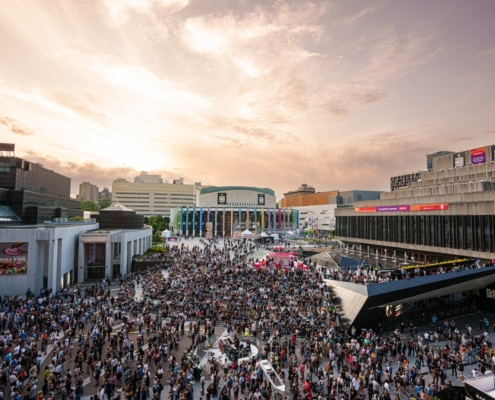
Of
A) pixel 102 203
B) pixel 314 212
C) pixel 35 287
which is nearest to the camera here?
pixel 35 287

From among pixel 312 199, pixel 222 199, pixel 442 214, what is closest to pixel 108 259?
pixel 442 214

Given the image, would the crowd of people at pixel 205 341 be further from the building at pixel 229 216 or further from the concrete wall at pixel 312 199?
the concrete wall at pixel 312 199

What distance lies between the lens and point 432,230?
46.4 m

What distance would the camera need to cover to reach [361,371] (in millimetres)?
15516

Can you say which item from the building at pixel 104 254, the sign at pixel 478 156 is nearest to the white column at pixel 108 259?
the building at pixel 104 254

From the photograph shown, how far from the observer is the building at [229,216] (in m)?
108

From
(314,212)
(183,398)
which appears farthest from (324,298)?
(314,212)

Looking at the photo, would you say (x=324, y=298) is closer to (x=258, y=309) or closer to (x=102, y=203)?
(x=258, y=309)

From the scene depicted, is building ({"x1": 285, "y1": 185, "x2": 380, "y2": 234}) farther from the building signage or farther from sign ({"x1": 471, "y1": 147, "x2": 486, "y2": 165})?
sign ({"x1": 471, "y1": 147, "x2": 486, "y2": 165})

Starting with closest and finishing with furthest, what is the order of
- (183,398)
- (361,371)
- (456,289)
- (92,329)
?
1. (183,398)
2. (361,371)
3. (92,329)
4. (456,289)

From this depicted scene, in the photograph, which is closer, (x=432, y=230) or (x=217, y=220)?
(x=432, y=230)

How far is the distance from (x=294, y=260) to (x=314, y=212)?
97007 mm

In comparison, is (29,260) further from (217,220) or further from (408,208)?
(217,220)

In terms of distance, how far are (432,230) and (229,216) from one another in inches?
2867
